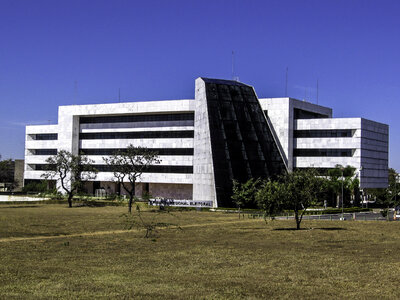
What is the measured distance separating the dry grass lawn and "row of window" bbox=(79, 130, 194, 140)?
5462 centimetres

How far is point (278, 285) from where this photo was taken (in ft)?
60.9

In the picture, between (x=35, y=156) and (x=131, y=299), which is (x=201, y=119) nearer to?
(x=35, y=156)

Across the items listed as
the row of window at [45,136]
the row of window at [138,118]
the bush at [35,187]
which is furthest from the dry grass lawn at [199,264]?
the row of window at [45,136]

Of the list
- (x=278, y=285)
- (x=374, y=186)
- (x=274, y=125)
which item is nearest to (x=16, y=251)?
(x=278, y=285)

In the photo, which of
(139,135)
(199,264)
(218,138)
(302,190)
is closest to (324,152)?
(218,138)

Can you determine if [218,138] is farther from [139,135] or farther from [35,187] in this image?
[35,187]

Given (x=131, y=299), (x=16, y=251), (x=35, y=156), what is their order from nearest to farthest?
(x=131, y=299) → (x=16, y=251) → (x=35, y=156)

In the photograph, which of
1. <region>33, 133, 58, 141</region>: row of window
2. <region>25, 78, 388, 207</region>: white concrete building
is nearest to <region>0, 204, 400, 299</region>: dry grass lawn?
<region>25, 78, 388, 207</region>: white concrete building

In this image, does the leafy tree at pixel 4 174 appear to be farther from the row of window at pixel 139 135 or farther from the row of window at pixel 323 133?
the row of window at pixel 323 133

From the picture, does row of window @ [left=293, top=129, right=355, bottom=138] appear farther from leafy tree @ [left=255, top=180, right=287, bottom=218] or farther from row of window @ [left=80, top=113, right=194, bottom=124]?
leafy tree @ [left=255, top=180, right=287, bottom=218]

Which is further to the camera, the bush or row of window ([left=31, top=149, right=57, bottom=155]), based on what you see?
row of window ([left=31, top=149, right=57, bottom=155])

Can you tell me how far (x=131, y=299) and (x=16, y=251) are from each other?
13780 mm

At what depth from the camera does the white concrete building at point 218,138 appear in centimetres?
7756

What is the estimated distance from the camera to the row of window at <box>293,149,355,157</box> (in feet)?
283
